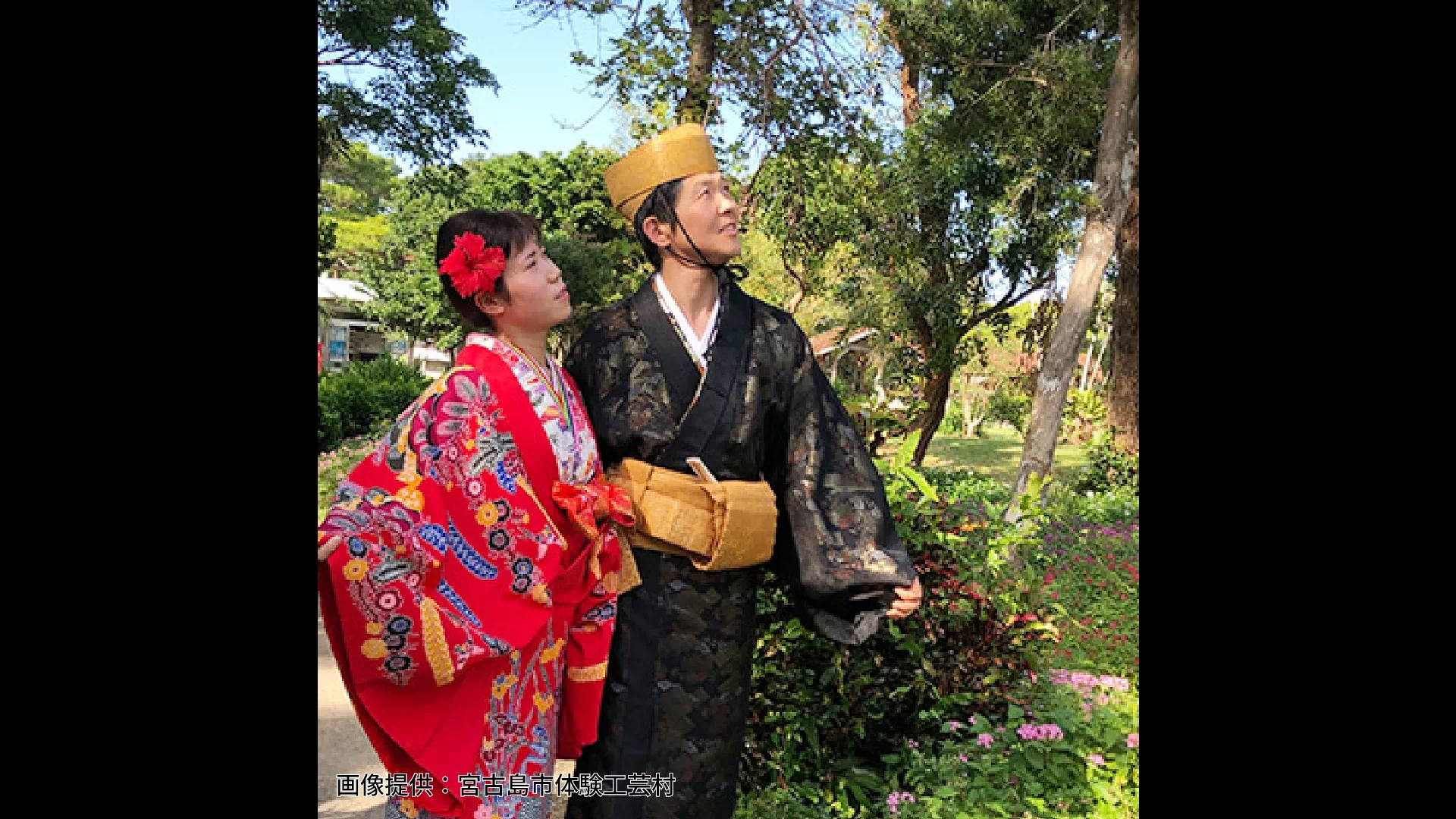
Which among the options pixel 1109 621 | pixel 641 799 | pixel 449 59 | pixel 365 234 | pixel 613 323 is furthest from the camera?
pixel 365 234

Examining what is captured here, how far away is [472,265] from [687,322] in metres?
0.55

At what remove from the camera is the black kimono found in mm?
2223

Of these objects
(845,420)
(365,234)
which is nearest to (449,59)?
(845,420)

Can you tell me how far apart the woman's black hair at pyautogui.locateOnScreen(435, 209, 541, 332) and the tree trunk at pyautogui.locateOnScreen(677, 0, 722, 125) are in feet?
7.88

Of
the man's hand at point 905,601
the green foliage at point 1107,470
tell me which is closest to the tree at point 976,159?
the green foliage at point 1107,470

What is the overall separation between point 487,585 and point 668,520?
17.6 inches

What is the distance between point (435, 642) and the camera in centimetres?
182

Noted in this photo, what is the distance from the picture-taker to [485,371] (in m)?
2.05

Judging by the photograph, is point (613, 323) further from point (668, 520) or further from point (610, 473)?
point (668, 520)

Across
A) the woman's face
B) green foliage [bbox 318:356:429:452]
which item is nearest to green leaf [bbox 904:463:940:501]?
the woman's face

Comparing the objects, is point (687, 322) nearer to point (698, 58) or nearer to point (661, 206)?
point (661, 206)

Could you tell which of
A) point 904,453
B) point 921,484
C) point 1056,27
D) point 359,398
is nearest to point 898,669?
point 921,484

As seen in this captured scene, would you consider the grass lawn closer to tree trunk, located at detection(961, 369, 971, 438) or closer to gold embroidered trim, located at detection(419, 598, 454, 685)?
tree trunk, located at detection(961, 369, 971, 438)

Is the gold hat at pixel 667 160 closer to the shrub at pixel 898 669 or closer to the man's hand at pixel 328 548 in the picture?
the man's hand at pixel 328 548
